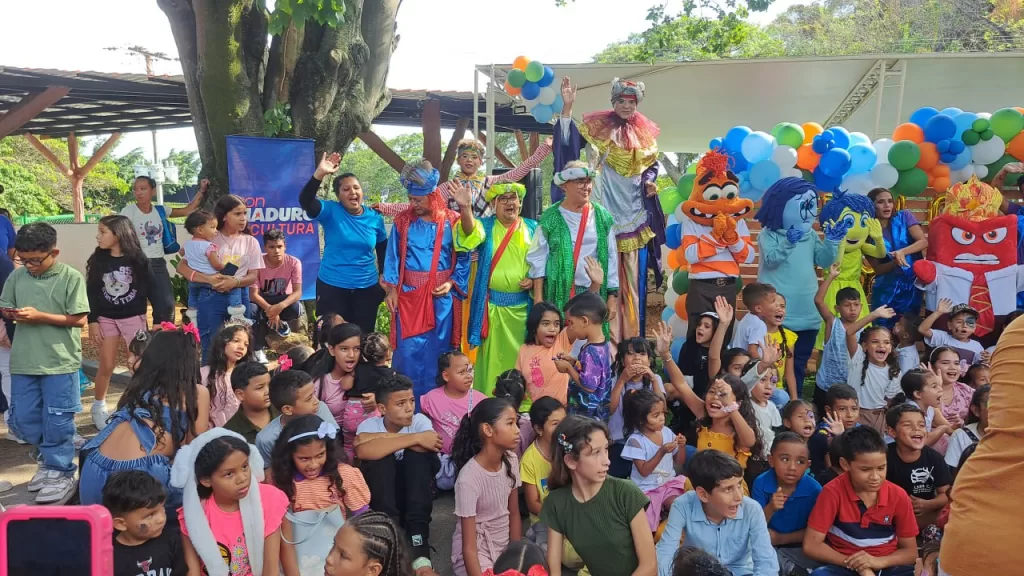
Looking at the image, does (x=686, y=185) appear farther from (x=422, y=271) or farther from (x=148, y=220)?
(x=148, y=220)

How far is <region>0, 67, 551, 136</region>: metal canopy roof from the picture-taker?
28.8 feet

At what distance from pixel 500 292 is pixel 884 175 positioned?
3.37 m

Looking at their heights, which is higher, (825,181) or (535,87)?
(535,87)

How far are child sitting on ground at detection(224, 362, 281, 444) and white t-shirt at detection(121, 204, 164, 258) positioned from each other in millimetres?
2834

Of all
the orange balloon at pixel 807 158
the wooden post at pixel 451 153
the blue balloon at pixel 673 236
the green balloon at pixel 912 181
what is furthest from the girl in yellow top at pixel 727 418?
the wooden post at pixel 451 153

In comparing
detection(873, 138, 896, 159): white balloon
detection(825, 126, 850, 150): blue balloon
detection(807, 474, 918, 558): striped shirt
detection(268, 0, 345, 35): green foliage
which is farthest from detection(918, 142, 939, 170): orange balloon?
detection(268, 0, 345, 35): green foliage

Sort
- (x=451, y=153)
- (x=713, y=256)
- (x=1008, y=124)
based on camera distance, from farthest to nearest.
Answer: (x=451, y=153), (x=1008, y=124), (x=713, y=256)

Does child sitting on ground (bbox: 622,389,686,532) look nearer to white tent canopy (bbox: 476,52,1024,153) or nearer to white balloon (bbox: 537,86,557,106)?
white balloon (bbox: 537,86,557,106)

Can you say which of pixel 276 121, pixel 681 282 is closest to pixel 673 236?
pixel 681 282

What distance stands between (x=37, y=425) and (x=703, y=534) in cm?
344

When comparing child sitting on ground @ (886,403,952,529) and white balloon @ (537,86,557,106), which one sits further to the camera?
white balloon @ (537,86,557,106)

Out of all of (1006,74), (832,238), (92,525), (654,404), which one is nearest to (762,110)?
(1006,74)

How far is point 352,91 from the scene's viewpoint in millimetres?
7043

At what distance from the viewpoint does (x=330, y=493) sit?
3.19 metres
